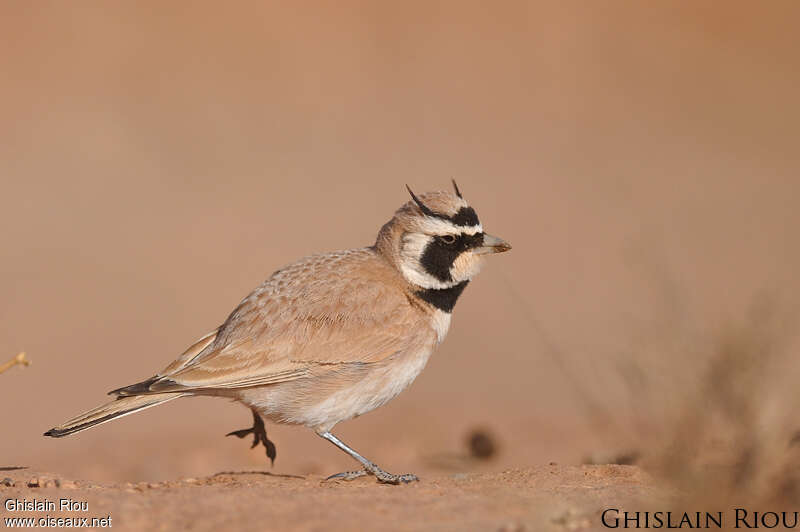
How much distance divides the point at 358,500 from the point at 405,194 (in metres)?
13.0

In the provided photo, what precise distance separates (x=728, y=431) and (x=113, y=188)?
49.0 feet

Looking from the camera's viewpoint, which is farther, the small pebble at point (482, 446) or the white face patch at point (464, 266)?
the small pebble at point (482, 446)

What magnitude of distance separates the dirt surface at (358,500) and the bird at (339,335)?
18.0 inches

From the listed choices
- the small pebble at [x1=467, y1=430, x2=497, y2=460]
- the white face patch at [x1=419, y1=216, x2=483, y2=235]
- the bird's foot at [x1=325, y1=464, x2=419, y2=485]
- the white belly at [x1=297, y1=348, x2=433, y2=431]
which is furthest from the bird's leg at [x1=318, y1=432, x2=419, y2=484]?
the small pebble at [x1=467, y1=430, x2=497, y2=460]

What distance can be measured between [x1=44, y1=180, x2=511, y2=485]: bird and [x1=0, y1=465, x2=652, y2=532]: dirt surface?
18.0 inches

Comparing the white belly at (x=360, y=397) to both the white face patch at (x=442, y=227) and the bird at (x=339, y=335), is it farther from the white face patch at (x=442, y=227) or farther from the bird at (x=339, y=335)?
the white face patch at (x=442, y=227)

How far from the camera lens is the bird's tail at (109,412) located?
21.0ft

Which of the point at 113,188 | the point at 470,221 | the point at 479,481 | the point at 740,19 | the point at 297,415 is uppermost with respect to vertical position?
the point at 740,19

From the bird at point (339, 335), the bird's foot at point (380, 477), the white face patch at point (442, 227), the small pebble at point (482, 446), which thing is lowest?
the small pebble at point (482, 446)

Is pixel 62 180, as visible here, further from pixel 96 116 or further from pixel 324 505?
pixel 324 505

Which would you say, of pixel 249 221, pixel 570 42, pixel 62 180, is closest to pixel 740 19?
pixel 570 42

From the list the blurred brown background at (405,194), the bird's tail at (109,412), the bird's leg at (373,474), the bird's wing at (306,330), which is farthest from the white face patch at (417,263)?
the bird's tail at (109,412)

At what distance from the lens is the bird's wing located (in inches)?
268

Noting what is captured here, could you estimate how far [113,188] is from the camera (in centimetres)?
1886
